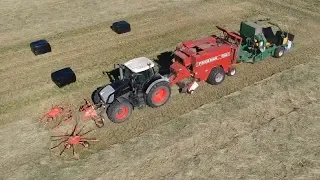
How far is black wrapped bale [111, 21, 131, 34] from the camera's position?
21462mm

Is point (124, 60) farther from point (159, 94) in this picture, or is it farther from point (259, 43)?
point (259, 43)

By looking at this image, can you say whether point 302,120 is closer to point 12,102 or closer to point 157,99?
point 157,99

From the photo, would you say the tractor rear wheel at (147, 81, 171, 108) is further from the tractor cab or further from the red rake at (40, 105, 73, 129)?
the red rake at (40, 105, 73, 129)

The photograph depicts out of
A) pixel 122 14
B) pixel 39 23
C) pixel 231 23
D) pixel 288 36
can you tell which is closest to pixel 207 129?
pixel 288 36

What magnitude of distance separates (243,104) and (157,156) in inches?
185

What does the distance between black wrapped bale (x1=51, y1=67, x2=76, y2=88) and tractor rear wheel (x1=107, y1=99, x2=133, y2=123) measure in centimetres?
407

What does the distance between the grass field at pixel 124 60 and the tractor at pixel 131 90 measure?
2.12 feet

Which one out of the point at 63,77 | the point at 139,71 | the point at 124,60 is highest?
the point at 139,71

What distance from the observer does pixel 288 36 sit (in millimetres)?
18281

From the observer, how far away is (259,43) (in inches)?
654

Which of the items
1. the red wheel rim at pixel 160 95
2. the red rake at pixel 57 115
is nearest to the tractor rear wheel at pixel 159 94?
the red wheel rim at pixel 160 95

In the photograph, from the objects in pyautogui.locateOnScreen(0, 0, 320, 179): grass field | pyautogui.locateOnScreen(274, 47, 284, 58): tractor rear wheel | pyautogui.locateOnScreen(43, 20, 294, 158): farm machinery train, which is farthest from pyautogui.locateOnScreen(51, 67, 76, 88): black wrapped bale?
pyautogui.locateOnScreen(274, 47, 284, 58): tractor rear wheel

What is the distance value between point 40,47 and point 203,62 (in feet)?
31.9

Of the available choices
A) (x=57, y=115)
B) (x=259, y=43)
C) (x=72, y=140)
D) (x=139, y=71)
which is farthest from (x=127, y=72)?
(x=259, y=43)
